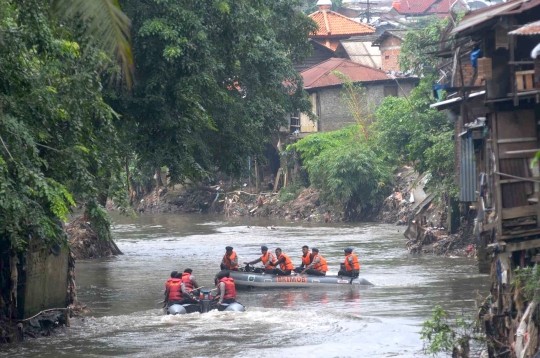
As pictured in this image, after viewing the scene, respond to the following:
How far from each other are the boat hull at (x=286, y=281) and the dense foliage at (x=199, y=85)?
10.1ft

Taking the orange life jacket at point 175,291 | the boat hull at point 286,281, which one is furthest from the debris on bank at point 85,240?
the orange life jacket at point 175,291

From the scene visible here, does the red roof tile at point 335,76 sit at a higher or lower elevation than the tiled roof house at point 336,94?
higher

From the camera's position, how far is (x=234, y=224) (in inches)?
1657

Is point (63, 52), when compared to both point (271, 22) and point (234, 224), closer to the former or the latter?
point (271, 22)

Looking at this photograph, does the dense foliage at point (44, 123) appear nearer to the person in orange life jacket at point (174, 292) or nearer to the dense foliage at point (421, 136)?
the person in orange life jacket at point (174, 292)

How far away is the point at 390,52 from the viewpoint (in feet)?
174

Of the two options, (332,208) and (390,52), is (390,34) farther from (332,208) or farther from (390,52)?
(332,208)

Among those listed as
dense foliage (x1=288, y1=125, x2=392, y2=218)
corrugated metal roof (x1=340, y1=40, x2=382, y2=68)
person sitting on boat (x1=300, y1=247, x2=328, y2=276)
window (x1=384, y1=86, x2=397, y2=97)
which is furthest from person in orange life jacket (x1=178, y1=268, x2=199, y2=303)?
corrugated metal roof (x1=340, y1=40, x2=382, y2=68)

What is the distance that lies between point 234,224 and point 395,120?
1016 cm

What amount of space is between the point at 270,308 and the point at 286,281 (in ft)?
9.73

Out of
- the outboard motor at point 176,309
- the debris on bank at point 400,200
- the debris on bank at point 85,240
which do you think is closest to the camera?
the outboard motor at point 176,309

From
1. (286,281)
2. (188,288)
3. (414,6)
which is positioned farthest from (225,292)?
(414,6)

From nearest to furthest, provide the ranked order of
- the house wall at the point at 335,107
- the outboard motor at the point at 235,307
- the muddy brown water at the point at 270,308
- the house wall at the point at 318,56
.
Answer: the muddy brown water at the point at 270,308
the outboard motor at the point at 235,307
the house wall at the point at 335,107
the house wall at the point at 318,56

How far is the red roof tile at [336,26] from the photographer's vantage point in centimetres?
5697
